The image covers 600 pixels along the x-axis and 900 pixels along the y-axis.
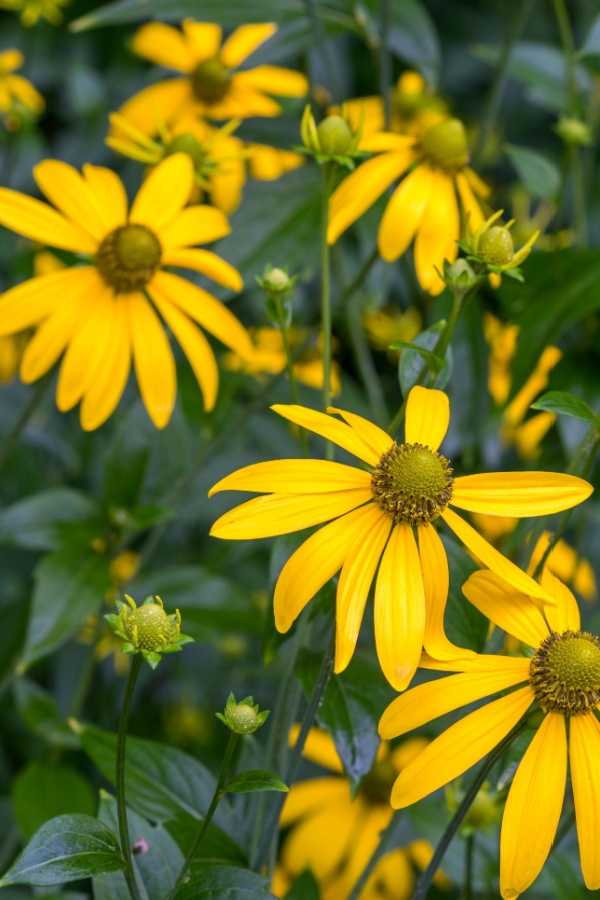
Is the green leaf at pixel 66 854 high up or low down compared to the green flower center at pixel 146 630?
down

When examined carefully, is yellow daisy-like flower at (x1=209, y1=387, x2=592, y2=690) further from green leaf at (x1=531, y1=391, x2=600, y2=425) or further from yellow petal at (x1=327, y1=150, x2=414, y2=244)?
yellow petal at (x1=327, y1=150, x2=414, y2=244)

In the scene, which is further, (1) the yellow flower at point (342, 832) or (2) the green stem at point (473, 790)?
(1) the yellow flower at point (342, 832)

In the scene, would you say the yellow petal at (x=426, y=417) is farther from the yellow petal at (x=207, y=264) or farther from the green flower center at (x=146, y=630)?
the yellow petal at (x=207, y=264)

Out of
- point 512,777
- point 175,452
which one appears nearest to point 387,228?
point 175,452

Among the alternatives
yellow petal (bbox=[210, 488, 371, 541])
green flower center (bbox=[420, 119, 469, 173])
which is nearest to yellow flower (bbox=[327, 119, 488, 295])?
green flower center (bbox=[420, 119, 469, 173])

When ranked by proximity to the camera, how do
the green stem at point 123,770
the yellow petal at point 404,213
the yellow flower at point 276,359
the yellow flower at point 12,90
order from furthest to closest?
the yellow flower at point 12,90 < the yellow flower at point 276,359 < the yellow petal at point 404,213 < the green stem at point 123,770

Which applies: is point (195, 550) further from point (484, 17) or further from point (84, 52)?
point (484, 17)

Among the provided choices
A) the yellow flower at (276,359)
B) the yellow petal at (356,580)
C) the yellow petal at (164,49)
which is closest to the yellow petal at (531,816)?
the yellow petal at (356,580)
